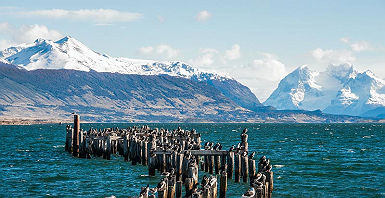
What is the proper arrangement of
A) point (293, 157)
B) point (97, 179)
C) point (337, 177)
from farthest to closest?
point (293, 157), point (337, 177), point (97, 179)

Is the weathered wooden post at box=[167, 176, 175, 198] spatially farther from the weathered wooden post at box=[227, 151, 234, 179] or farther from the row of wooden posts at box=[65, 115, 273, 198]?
the weathered wooden post at box=[227, 151, 234, 179]

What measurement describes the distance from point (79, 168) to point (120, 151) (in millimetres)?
10882

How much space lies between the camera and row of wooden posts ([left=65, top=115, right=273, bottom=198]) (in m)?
28.6

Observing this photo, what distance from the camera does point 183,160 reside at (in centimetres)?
4062

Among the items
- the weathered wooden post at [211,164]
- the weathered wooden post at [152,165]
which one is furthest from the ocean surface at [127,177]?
the weathered wooden post at [211,164]

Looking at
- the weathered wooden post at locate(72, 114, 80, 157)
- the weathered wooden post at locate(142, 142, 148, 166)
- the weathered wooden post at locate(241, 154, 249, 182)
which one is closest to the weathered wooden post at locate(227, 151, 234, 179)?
the weathered wooden post at locate(241, 154, 249, 182)

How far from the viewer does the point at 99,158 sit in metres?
61.1

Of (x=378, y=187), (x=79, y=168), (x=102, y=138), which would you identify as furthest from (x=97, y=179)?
(x=378, y=187)

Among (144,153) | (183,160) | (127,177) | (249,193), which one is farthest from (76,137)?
(249,193)

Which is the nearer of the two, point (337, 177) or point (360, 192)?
point (360, 192)

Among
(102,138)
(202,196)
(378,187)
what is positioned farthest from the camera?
(102,138)

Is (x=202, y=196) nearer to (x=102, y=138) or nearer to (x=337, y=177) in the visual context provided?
(x=337, y=177)

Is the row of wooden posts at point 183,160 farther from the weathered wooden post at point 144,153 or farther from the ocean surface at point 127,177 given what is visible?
the ocean surface at point 127,177

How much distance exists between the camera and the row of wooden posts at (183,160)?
2864 centimetres
